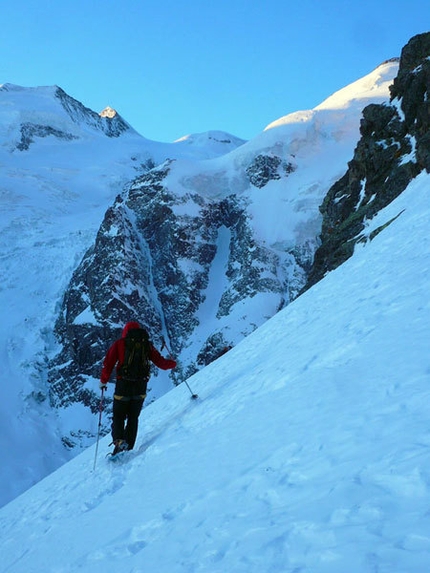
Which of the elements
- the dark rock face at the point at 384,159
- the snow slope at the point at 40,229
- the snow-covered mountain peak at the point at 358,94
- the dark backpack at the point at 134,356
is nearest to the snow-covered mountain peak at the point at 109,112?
the snow slope at the point at 40,229

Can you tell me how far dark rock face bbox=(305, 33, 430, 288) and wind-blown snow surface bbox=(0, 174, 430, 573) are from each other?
46.4ft

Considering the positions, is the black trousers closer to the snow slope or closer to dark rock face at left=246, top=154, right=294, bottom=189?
the snow slope

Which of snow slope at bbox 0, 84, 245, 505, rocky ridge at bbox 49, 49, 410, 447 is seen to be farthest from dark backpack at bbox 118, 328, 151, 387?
rocky ridge at bbox 49, 49, 410, 447

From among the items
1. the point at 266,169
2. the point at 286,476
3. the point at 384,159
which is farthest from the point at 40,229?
the point at 286,476

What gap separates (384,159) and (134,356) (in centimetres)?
2452

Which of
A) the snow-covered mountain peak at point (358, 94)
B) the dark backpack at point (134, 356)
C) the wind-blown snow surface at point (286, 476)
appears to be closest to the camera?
the wind-blown snow surface at point (286, 476)

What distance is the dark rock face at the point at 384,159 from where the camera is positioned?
23.2 meters

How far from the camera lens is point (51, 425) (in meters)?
55.9

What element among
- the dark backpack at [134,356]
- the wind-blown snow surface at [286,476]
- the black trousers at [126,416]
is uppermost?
the dark backpack at [134,356]

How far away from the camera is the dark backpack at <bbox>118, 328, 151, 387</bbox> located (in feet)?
26.9

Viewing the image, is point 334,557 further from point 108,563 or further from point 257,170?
point 257,170

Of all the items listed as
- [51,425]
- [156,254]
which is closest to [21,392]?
[51,425]

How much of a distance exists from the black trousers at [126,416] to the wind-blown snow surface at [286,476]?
0.89 feet

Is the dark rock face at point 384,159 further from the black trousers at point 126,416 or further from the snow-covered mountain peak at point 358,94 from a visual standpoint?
the snow-covered mountain peak at point 358,94
